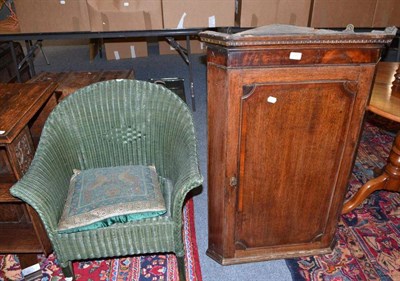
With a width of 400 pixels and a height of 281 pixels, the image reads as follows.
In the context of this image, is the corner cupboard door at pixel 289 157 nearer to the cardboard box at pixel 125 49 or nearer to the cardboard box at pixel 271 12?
the cardboard box at pixel 271 12

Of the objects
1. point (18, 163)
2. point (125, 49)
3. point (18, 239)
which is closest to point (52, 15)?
point (18, 163)

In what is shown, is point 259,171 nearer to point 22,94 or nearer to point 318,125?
point 318,125

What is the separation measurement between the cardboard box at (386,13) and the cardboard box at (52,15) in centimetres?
225

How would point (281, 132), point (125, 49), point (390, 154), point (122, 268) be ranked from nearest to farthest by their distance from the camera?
point (281, 132), point (122, 268), point (390, 154), point (125, 49)

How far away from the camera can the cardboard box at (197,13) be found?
2689 millimetres

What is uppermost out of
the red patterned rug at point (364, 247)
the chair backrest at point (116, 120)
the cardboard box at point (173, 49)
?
the chair backrest at point (116, 120)

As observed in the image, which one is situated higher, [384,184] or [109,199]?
[109,199]

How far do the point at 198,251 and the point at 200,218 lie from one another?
10.4 inches

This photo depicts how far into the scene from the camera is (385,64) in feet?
7.02

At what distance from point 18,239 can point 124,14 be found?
1759 millimetres

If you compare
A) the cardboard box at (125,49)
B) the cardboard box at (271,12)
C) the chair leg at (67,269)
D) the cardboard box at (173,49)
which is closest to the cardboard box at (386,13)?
the cardboard box at (271,12)

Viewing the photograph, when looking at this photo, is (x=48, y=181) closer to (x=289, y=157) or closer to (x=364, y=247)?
(x=289, y=157)

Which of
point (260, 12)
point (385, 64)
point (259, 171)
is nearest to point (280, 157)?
point (259, 171)

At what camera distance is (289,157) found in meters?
1.40
